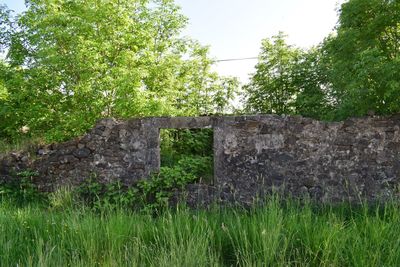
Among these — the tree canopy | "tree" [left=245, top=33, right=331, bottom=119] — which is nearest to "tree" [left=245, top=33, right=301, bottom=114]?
"tree" [left=245, top=33, right=331, bottom=119]

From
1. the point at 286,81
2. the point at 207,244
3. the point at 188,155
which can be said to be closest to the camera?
the point at 207,244

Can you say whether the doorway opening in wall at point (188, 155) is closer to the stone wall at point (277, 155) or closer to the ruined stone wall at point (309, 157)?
the stone wall at point (277, 155)

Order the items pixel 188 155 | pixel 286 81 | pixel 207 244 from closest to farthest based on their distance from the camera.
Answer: pixel 207 244 → pixel 188 155 → pixel 286 81

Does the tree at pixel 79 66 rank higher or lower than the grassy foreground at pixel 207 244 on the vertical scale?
higher

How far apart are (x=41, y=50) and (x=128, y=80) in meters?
2.41

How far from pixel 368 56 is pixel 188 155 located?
424cm

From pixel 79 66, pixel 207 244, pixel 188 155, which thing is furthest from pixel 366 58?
pixel 79 66

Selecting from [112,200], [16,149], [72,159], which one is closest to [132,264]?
[112,200]

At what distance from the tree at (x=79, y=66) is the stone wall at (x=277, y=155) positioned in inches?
77.6

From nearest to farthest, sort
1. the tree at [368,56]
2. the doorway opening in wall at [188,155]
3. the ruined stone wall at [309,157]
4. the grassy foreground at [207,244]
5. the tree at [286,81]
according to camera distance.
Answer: the grassy foreground at [207,244], the tree at [368,56], the ruined stone wall at [309,157], the doorway opening in wall at [188,155], the tree at [286,81]

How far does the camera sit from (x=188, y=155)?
9.32 metres

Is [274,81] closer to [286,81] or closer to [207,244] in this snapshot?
[286,81]

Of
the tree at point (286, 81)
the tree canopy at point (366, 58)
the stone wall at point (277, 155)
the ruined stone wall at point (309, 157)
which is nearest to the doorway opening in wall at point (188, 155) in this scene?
the stone wall at point (277, 155)

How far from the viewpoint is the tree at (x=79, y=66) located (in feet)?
32.8
